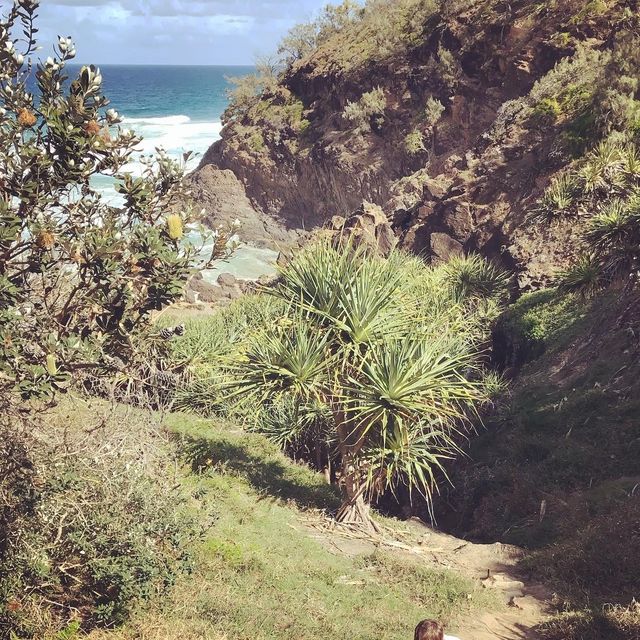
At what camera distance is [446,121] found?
37.1 metres

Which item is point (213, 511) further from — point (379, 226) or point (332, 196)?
point (332, 196)

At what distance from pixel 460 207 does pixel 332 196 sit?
59.4ft

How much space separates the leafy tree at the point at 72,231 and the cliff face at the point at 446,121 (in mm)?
17241

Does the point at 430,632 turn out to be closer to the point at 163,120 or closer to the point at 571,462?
the point at 571,462

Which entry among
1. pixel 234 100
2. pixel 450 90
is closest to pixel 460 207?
pixel 450 90

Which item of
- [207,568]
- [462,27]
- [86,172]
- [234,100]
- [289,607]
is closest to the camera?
[86,172]

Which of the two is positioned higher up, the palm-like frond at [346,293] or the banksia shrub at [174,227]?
the banksia shrub at [174,227]

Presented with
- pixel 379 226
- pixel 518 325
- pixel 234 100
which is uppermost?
pixel 234 100

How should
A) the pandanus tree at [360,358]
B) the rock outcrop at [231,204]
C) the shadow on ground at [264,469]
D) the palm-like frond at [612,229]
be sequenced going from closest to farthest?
the pandanus tree at [360,358]
the shadow on ground at [264,469]
the palm-like frond at [612,229]
the rock outcrop at [231,204]

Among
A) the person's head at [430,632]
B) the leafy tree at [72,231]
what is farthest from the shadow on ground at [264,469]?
the person's head at [430,632]

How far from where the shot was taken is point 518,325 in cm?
1862

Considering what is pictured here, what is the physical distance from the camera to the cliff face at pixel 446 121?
23766 mm

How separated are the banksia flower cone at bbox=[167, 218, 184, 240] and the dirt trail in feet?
17.0

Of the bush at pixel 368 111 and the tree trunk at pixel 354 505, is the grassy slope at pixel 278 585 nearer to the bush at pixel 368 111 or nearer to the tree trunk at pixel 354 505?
the tree trunk at pixel 354 505
